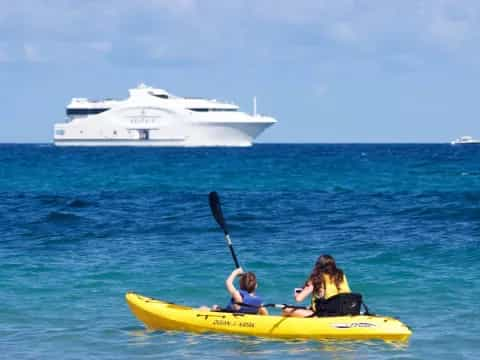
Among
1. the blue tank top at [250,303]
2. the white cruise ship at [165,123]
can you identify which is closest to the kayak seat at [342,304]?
the blue tank top at [250,303]

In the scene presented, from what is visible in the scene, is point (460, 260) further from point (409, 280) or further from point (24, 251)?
point (24, 251)

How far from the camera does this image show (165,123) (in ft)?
336

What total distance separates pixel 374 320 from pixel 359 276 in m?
Result: 4.46

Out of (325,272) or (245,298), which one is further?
(245,298)

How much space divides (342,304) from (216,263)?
582 centimetres

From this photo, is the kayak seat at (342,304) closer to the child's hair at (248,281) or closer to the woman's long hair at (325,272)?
the woman's long hair at (325,272)

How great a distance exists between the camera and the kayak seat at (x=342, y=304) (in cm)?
1020

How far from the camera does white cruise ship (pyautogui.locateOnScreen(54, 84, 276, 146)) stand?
10175 cm

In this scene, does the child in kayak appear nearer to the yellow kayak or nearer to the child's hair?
the child's hair

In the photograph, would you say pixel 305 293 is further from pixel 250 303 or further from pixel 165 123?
pixel 165 123

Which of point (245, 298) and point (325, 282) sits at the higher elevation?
point (325, 282)

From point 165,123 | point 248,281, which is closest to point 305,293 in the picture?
point 248,281

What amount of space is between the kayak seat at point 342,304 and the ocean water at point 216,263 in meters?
0.34

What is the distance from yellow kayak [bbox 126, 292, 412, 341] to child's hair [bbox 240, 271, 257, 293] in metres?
0.30
